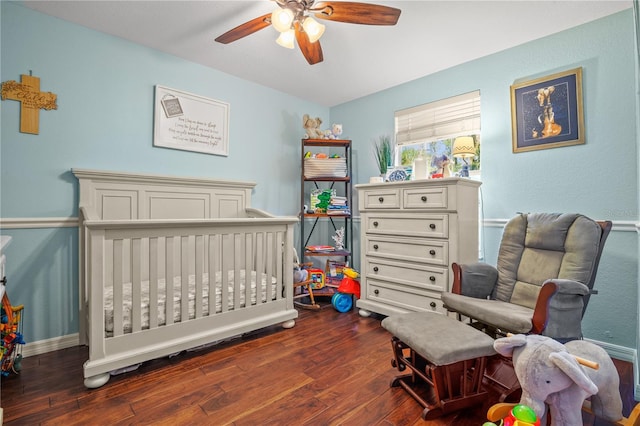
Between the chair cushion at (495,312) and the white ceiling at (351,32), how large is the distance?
71.5 inches

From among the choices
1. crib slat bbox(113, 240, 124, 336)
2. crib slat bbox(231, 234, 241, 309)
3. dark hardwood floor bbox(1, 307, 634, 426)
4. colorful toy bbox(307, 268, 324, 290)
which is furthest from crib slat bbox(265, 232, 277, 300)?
crib slat bbox(113, 240, 124, 336)

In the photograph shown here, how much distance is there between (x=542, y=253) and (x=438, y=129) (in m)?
1.50

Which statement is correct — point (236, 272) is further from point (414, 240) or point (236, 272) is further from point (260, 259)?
point (414, 240)

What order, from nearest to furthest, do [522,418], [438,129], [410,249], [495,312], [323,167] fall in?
[522,418], [495,312], [410,249], [438,129], [323,167]

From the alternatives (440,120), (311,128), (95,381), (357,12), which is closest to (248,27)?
(357,12)

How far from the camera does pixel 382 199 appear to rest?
2531 millimetres

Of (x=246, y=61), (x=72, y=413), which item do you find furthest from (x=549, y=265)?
(x=246, y=61)

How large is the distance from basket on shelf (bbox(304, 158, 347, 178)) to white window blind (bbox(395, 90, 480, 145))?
0.69 meters

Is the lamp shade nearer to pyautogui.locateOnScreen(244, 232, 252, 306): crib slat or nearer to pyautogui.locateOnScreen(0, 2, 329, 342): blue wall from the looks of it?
pyautogui.locateOnScreen(244, 232, 252, 306): crib slat

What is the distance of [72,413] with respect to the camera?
4.34ft

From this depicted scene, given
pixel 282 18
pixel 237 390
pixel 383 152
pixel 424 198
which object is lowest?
pixel 237 390

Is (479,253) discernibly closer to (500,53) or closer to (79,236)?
(500,53)

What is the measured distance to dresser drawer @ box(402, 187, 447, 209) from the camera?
2151 millimetres

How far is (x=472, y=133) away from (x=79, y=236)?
10.5 ft
